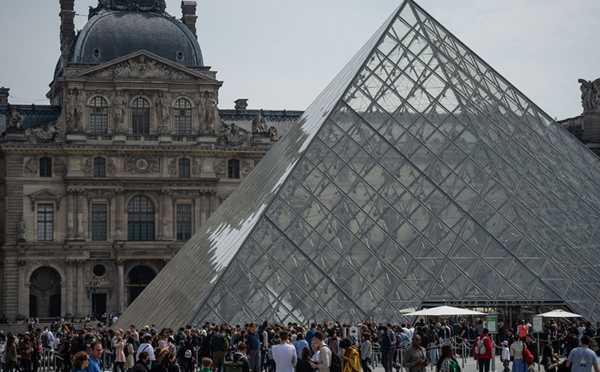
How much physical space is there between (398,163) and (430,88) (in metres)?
2.97

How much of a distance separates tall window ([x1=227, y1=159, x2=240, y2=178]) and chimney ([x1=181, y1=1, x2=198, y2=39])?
10192 mm

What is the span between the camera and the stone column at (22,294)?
54719mm


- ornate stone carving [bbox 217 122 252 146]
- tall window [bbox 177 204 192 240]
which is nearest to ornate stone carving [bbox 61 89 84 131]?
tall window [bbox 177 204 192 240]

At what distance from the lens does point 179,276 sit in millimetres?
29391

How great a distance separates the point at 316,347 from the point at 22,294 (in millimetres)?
43608

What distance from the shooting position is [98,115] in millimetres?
56625

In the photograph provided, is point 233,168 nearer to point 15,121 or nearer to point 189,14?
point 15,121

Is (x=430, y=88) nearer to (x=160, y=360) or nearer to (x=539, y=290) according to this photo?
(x=539, y=290)

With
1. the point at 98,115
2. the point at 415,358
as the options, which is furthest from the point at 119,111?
the point at 415,358

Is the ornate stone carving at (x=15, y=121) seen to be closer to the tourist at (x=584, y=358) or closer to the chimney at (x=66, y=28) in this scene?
the chimney at (x=66, y=28)

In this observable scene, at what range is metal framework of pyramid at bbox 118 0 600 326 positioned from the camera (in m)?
24.1

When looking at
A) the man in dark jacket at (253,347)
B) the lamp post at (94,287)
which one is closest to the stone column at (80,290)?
the lamp post at (94,287)

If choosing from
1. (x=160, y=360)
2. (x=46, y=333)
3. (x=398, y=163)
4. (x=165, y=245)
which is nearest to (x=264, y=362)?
(x=398, y=163)

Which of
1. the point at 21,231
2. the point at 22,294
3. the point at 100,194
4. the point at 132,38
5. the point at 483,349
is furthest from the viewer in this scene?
the point at 132,38
